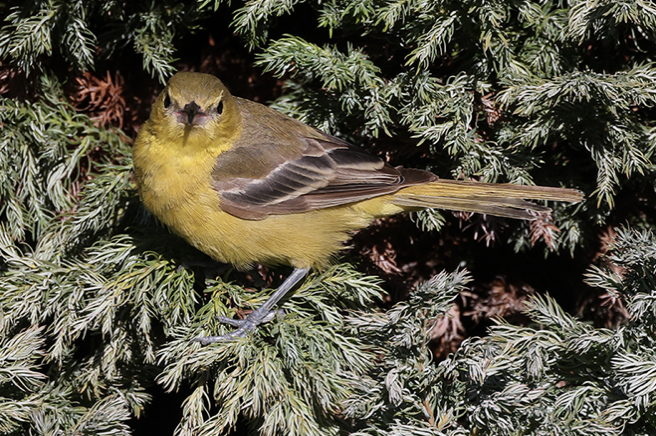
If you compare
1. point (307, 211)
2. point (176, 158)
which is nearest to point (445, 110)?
point (307, 211)

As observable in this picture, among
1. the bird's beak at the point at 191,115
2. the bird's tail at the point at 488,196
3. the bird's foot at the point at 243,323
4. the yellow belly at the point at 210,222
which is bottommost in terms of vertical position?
the bird's foot at the point at 243,323

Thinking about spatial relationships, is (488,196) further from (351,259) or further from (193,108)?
(193,108)

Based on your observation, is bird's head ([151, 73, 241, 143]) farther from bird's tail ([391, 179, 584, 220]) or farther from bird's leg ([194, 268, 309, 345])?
bird's tail ([391, 179, 584, 220])

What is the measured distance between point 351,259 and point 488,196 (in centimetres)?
73

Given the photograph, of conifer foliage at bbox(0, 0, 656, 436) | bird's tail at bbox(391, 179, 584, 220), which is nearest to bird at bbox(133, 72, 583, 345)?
bird's tail at bbox(391, 179, 584, 220)

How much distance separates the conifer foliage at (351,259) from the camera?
2186 millimetres

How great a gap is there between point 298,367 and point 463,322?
121cm

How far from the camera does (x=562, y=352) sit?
2.28 meters

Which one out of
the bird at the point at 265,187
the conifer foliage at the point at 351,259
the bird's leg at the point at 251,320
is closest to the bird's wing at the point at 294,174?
the bird at the point at 265,187

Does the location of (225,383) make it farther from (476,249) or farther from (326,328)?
(476,249)

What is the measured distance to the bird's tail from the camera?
255 centimetres

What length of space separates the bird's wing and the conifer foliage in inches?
5.5

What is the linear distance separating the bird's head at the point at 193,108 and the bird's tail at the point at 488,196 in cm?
96

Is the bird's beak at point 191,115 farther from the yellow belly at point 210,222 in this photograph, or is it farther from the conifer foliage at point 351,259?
the conifer foliage at point 351,259
